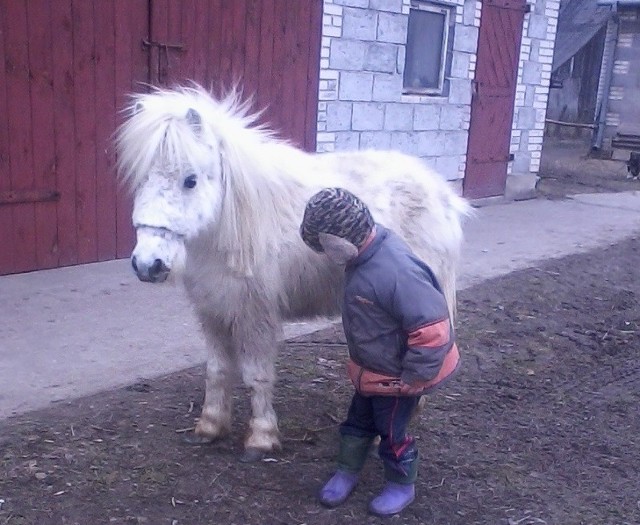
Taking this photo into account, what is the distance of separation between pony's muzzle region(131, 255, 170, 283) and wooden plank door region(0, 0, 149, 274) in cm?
360

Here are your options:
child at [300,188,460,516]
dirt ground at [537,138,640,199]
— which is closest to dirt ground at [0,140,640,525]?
child at [300,188,460,516]

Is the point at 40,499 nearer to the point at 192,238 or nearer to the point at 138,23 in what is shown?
the point at 192,238

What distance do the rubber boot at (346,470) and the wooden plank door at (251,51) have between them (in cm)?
440

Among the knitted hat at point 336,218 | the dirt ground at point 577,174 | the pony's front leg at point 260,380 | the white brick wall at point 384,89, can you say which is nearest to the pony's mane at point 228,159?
the pony's front leg at point 260,380

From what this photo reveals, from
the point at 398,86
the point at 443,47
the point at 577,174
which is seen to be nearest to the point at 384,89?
the point at 398,86

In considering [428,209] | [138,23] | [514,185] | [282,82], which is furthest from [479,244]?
[428,209]

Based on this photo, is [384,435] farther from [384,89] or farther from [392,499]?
[384,89]

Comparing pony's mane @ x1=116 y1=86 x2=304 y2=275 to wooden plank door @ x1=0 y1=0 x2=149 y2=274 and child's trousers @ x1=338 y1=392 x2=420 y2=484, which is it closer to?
child's trousers @ x1=338 y1=392 x2=420 y2=484

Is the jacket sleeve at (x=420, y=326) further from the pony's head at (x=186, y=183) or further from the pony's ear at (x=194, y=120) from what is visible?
the pony's ear at (x=194, y=120)

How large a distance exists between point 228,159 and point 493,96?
820 centimetres

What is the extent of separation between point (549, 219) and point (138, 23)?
5.97 m

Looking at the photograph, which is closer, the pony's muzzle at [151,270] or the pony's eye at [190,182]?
the pony's muzzle at [151,270]

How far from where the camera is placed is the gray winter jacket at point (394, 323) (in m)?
2.85

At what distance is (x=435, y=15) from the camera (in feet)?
31.3
